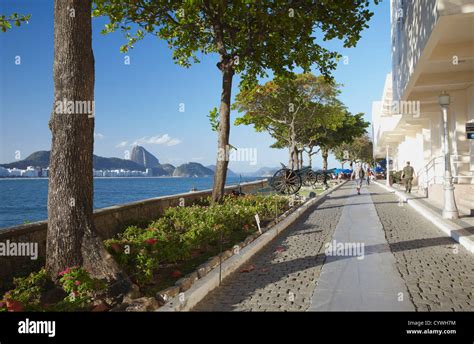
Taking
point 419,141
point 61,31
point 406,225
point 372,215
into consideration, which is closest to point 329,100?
point 419,141

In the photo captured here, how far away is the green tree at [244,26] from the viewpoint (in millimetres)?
12406

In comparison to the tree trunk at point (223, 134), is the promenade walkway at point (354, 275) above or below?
below

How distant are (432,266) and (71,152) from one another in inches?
225

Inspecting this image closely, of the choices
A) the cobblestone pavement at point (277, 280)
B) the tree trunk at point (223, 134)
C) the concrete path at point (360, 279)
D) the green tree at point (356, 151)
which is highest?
the green tree at point (356, 151)

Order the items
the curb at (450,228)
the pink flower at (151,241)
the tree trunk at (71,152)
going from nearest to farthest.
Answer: the tree trunk at (71,152) < the pink flower at (151,241) < the curb at (450,228)

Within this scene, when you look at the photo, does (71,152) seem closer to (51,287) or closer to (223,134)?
(51,287)

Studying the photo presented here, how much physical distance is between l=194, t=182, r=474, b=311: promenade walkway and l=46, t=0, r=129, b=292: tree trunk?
1894 mm

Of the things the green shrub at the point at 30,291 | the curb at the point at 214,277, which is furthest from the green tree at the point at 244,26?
the green shrub at the point at 30,291

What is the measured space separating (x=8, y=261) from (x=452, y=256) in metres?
7.13

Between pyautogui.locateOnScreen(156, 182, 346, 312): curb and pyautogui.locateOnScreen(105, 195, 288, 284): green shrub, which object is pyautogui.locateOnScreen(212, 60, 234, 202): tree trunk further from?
pyautogui.locateOnScreen(156, 182, 346, 312): curb

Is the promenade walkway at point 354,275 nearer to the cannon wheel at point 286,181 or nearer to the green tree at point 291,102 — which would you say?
the cannon wheel at point 286,181

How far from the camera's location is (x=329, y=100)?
3491 cm

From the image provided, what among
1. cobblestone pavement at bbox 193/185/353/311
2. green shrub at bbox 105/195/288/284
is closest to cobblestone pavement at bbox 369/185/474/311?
cobblestone pavement at bbox 193/185/353/311

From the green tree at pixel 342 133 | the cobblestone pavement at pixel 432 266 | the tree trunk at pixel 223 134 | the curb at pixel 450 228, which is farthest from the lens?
the green tree at pixel 342 133
